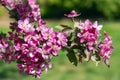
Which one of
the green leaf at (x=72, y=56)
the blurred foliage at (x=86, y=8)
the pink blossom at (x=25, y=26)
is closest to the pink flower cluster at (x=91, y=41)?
the green leaf at (x=72, y=56)

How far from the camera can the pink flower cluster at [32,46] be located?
126 inches

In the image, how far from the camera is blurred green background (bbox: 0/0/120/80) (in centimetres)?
798

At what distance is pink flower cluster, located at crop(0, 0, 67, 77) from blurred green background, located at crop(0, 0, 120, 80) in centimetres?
39

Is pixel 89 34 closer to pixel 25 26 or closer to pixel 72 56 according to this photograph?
pixel 72 56

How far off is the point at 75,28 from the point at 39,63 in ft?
1.06

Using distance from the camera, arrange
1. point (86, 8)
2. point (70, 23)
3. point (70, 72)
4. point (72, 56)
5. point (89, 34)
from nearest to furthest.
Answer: point (89, 34)
point (72, 56)
point (70, 72)
point (70, 23)
point (86, 8)

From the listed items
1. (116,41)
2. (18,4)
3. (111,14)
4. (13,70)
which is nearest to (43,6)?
(111,14)

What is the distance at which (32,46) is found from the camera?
321 centimetres

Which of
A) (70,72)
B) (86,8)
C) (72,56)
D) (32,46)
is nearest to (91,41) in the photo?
(72,56)

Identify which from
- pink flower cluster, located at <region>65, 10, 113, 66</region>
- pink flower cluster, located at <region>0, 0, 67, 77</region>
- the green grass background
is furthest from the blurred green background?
pink flower cluster, located at <region>0, 0, 67, 77</region>

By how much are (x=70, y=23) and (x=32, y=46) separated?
11464 millimetres

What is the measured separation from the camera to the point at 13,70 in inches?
329

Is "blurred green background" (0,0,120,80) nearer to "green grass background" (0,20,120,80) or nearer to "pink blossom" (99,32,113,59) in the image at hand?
"green grass background" (0,20,120,80)

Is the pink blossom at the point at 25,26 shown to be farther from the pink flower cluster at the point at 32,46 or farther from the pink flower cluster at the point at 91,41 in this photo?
the pink flower cluster at the point at 91,41
